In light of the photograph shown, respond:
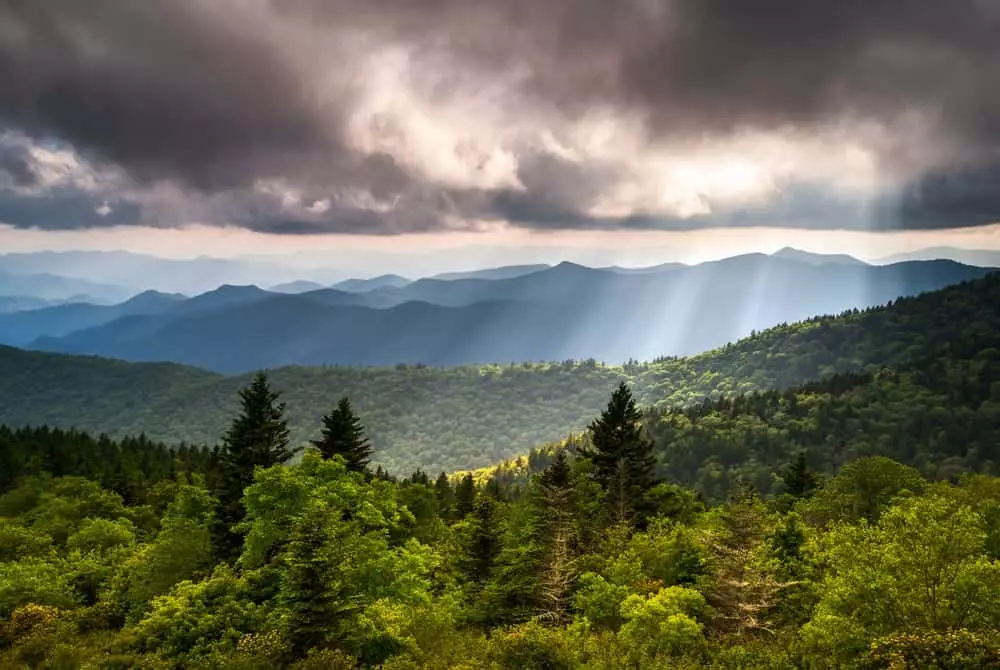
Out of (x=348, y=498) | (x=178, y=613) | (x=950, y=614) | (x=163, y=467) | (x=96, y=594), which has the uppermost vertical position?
(x=950, y=614)

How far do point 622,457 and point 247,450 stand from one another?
123 ft

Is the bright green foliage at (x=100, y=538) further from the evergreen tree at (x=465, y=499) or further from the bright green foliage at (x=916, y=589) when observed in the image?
the bright green foliage at (x=916, y=589)

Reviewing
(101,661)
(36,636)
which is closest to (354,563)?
(101,661)

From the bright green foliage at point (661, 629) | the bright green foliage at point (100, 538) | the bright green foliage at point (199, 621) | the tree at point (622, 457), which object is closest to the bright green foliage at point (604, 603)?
the bright green foliage at point (661, 629)

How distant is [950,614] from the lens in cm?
2370

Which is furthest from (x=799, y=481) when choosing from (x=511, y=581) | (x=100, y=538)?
(x=100, y=538)

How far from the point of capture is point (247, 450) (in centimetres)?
5519

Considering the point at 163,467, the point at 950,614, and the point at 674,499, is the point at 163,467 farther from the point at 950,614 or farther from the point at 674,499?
the point at 950,614

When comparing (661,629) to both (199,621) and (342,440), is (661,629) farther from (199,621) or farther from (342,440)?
(342,440)

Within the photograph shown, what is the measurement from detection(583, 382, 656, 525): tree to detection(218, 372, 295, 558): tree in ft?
104

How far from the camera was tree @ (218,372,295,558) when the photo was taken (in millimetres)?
50844

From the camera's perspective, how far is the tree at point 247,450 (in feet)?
167

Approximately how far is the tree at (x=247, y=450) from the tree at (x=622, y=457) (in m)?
31.8

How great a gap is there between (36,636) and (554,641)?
32996mm
